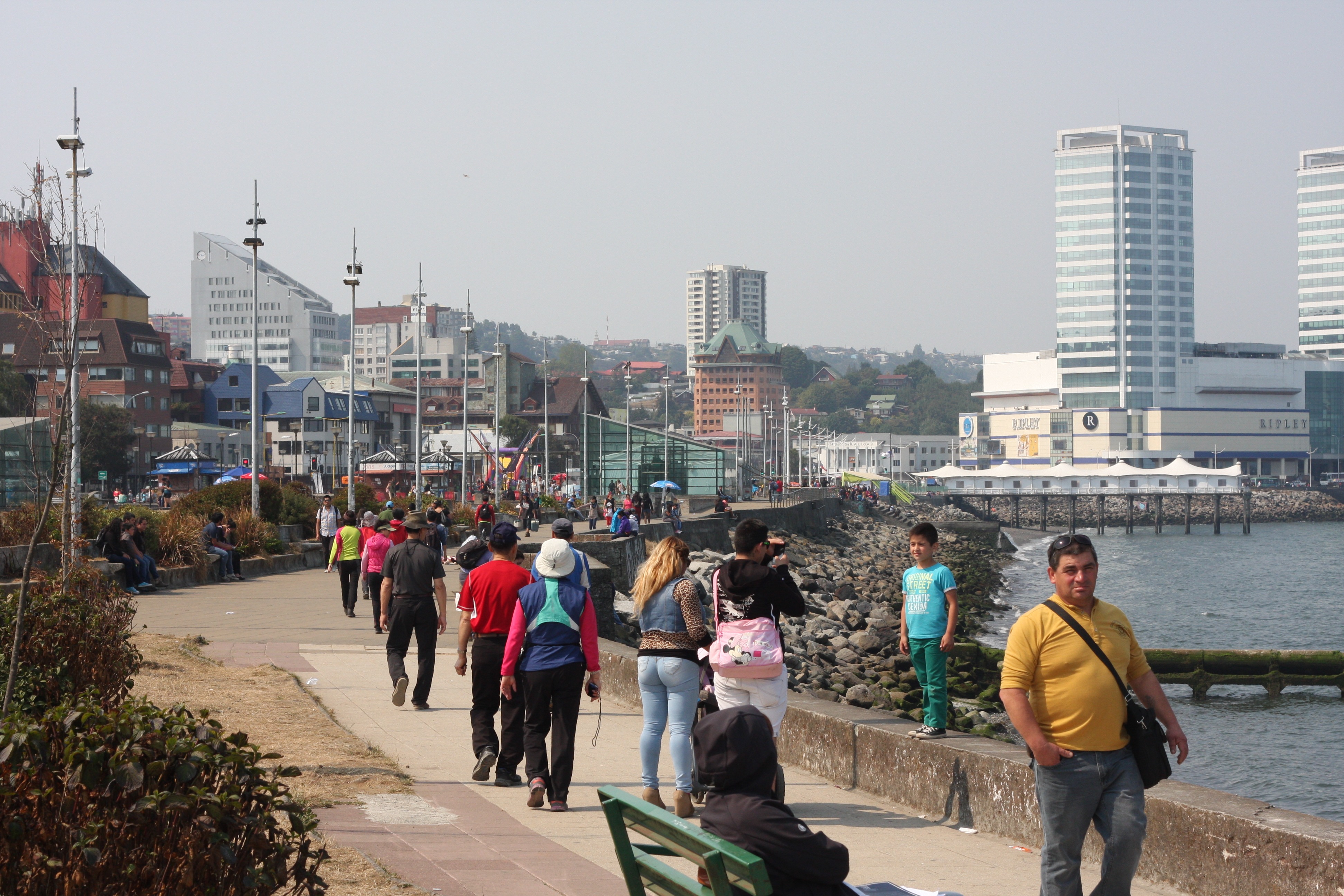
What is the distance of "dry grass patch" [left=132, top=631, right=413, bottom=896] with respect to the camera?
18.8 ft

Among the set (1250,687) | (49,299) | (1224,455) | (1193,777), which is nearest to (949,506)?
(1224,455)

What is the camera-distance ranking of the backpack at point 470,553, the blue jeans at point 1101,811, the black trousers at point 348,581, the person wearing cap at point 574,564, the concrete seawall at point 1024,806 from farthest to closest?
the black trousers at point 348,581 < the backpack at point 470,553 < the person wearing cap at point 574,564 < the concrete seawall at point 1024,806 < the blue jeans at point 1101,811

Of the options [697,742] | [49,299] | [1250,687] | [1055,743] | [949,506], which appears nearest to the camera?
[697,742]

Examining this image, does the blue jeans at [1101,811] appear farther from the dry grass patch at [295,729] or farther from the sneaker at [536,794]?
the sneaker at [536,794]

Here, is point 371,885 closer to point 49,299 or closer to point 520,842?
point 520,842

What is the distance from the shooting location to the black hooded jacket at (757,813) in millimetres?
3875

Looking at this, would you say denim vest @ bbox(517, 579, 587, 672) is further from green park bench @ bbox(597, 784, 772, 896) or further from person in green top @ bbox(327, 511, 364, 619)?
person in green top @ bbox(327, 511, 364, 619)

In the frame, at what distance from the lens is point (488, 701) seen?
27.8 ft

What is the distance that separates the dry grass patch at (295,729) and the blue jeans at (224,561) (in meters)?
11.6

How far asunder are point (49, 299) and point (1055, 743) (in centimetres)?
1151

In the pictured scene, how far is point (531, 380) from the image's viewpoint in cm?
16400

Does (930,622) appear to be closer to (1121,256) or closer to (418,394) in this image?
(418,394)

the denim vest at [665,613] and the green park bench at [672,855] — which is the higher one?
the denim vest at [665,613]

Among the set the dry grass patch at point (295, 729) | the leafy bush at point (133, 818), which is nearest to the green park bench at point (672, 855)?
the leafy bush at point (133, 818)
